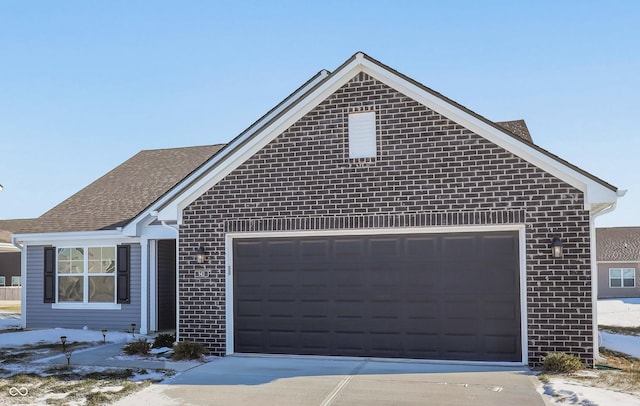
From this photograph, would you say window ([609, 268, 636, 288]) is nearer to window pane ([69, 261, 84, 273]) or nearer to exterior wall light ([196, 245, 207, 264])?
window pane ([69, 261, 84, 273])

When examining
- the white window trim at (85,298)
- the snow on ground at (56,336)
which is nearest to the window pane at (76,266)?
the white window trim at (85,298)

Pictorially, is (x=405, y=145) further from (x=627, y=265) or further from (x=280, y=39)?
(x=627, y=265)

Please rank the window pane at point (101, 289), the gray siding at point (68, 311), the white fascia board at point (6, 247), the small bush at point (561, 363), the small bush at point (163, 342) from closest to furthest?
the small bush at point (561, 363) < the small bush at point (163, 342) < the gray siding at point (68, 311) < the window pane at point (101, 289) < the white fascia board at point (6, 247)

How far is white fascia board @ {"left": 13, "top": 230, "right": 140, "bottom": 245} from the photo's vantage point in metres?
17.0

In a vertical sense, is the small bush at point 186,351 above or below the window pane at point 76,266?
below

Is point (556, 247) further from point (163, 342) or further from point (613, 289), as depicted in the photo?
point (613, 289)

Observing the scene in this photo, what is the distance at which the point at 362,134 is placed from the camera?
11.8 meters

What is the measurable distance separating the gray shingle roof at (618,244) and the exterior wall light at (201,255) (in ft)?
121

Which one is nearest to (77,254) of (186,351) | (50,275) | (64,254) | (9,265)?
(64,254)

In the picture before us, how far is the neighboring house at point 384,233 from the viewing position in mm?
10727

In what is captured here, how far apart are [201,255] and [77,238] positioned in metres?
6.75

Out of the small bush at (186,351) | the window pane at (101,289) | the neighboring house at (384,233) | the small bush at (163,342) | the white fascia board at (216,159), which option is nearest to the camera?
the neighboring house at (384,233)

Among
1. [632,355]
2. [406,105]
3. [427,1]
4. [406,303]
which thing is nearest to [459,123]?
[406,105]

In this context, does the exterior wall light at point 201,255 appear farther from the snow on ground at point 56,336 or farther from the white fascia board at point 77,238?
the white fascia board at point 77,238
